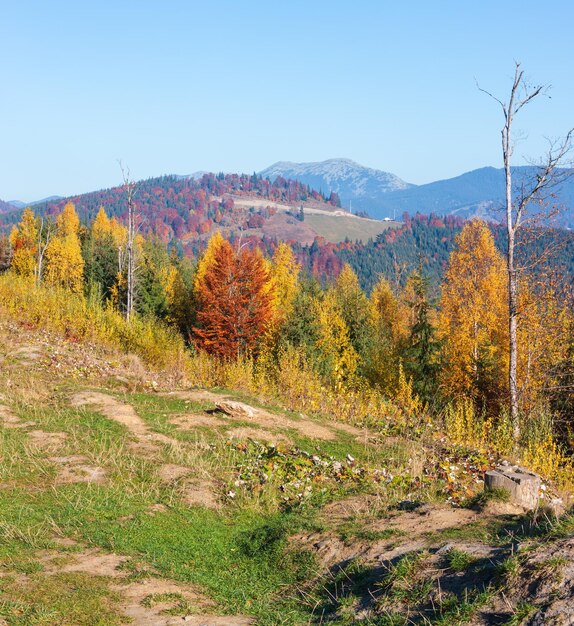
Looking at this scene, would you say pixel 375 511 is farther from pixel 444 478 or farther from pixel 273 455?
pixel 273 455

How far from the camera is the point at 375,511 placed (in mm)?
9234

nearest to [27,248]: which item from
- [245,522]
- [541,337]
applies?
[541,337]

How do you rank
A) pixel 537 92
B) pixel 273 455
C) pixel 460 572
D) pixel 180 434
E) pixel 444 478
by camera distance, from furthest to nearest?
pixel 537 92, pixel 180 434, pixel 273 455, pixel 444 478, pixel 460 572

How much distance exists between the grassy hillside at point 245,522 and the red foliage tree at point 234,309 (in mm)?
21775

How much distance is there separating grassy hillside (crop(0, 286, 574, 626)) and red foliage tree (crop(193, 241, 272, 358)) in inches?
857

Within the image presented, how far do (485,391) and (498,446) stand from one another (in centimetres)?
1228

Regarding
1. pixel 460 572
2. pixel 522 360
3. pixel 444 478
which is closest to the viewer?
pixel 460 572

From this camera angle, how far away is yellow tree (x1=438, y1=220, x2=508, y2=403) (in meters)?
29.4

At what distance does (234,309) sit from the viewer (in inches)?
1519

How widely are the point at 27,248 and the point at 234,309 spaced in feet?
139

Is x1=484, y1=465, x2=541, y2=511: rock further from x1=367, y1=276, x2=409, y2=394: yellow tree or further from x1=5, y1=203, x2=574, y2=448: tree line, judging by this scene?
x1=367, y1=276, x2=409, y2=394: yellow tree

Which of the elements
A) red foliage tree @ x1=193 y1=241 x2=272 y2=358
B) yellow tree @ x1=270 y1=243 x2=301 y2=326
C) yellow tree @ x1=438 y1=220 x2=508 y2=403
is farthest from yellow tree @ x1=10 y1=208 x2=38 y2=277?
yellow tree @ x1=438 y1=220 x2=508 y2=403

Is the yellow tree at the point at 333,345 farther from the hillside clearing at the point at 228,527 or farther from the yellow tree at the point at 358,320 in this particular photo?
the hillside clearing at the point at 228,527

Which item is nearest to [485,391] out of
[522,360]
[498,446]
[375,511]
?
[522,360]
